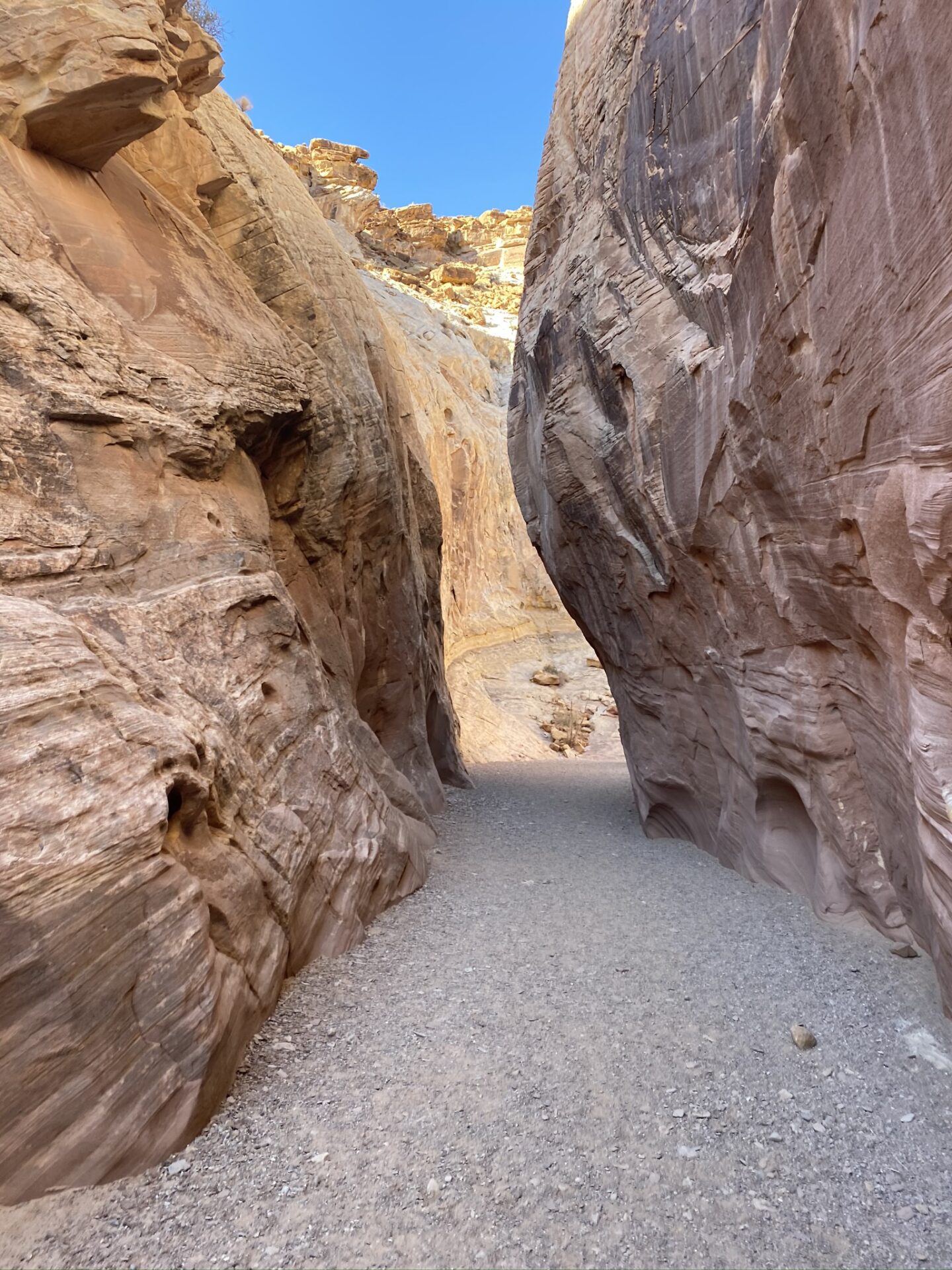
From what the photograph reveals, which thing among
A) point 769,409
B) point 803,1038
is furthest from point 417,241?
point 803,1038

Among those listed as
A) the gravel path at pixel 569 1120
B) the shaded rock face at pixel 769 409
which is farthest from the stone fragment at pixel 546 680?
the gravel path at pixel 569 1120

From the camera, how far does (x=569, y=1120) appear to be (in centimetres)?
365

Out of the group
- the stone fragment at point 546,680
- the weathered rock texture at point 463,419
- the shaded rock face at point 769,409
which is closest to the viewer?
the shaded rock face at point 769,409

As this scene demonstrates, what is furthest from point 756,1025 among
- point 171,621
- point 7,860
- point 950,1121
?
point 171,621

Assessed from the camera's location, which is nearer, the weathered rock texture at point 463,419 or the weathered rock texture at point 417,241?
the weathered rock texture at point 463,419

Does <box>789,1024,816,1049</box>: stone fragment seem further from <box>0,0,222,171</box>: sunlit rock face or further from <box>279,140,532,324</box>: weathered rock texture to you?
<box>279,140,532,324</box>: weathered rock texture

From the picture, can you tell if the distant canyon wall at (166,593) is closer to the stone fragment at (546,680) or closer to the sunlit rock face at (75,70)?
the sunlit rock face at (75,70)

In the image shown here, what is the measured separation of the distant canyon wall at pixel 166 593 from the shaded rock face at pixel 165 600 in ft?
0.06

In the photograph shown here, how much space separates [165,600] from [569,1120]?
4.32 m

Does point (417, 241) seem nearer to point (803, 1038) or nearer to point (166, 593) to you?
point (166, 593)

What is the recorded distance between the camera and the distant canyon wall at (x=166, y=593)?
3.27 meters

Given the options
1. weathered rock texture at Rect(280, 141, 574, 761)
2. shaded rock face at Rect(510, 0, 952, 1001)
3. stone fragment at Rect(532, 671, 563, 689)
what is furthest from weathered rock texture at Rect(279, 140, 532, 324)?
shaded rock face at Rect(510, 0, 952, 1001)

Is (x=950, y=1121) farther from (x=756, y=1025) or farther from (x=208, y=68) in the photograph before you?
(x=208, y=68)

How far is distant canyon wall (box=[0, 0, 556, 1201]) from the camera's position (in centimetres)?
327
